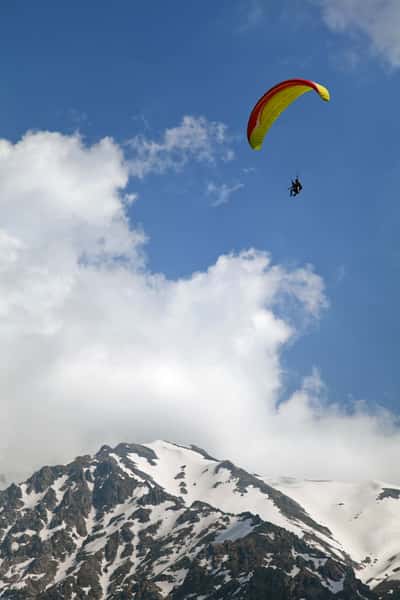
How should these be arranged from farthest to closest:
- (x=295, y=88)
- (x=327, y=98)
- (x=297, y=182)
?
(x=297, y=182), (x=295, y=88), (x=327, y=98)

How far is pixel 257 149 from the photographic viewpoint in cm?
5200

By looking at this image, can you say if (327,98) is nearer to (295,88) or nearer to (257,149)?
(295,88)

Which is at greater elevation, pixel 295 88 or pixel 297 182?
pixel 295 88

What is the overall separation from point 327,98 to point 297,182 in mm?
10334

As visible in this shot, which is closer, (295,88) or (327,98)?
(327,98)

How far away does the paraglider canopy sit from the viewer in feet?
163

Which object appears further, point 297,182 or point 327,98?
point 297,182

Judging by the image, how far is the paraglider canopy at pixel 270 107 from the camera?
49531 mm

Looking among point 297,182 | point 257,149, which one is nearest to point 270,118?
point 257,149

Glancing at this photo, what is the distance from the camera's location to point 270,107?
2015 inches

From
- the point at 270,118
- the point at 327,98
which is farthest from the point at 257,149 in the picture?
the point at 327,98

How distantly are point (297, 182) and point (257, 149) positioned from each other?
5.40 metres

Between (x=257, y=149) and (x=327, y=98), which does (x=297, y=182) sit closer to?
(x=257, y=149)

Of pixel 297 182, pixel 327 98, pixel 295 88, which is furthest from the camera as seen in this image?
pixel 297 182
